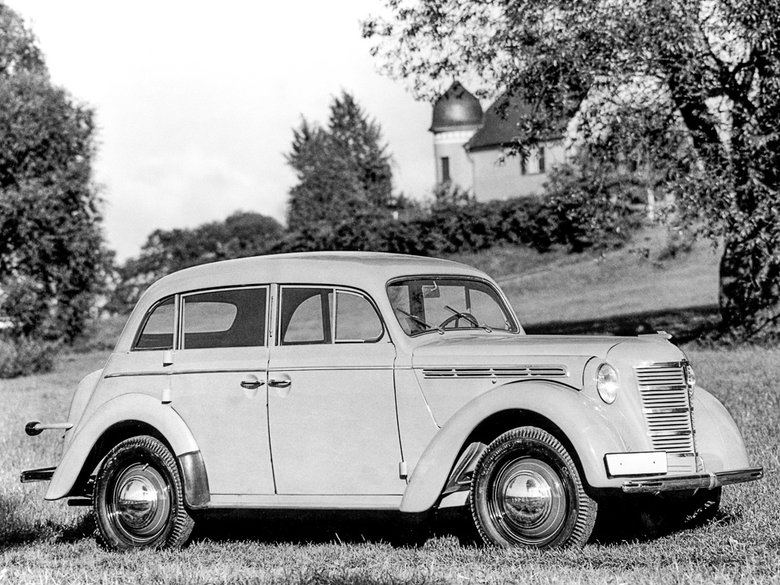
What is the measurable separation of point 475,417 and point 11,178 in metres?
35.4

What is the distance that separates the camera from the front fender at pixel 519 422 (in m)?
6.63

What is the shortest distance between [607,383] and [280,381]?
2149 mm

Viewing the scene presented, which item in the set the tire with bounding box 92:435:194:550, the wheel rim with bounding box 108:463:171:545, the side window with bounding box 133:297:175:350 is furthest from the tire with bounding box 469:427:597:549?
the side window with bounding box 133:297:175:350

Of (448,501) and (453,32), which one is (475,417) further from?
(453,32)

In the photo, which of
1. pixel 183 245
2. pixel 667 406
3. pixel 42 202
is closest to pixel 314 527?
pixel 667 406

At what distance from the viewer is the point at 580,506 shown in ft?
22.0

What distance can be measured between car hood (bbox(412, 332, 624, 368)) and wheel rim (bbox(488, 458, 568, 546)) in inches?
25.3

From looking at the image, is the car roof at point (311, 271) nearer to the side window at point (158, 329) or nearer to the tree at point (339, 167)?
the side window at point (158, 329)

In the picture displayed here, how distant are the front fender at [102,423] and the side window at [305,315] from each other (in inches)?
39.2

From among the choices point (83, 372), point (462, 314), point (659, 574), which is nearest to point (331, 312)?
point (462, 314)

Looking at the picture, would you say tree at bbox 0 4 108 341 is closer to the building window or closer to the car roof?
the car roof

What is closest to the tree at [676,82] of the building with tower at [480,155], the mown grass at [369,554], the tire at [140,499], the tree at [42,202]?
the mown grass at [369,554]

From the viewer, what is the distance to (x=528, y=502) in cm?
688

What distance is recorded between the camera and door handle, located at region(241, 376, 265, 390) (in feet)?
25.3
